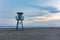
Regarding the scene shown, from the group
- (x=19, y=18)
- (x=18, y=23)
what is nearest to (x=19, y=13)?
(x=19, y=18)

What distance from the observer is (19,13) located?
45.0 meters

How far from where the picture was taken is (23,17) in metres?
46.1

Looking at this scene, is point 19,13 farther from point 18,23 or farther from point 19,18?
point 18,23

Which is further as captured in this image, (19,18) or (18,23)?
(18,23)

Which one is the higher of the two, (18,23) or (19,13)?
(19,13)

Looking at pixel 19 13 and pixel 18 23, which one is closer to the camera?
pixel 19 13

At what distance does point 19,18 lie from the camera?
149 feet

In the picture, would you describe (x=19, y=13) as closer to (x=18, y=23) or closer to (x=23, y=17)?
Answer: (x=23, y=17)

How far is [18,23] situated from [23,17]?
3884mm

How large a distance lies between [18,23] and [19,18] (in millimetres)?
3791

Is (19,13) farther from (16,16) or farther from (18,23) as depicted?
(18,23)

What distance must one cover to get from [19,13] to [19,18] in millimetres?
1635

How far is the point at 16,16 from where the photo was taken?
4616 cm

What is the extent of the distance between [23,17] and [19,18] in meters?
1.36
